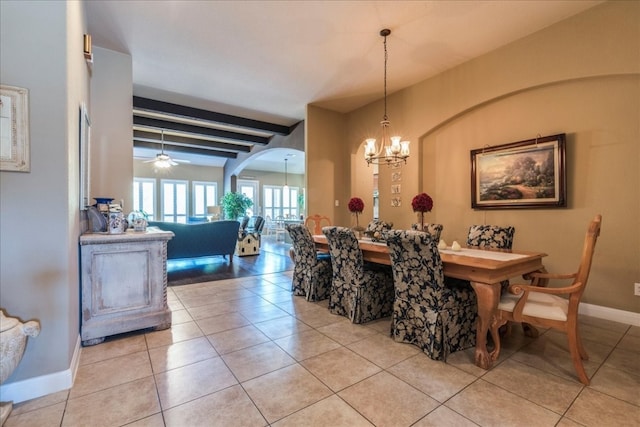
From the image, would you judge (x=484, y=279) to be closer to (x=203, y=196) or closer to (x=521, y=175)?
(x=521, y=175)

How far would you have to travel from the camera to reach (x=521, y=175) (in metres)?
3.43

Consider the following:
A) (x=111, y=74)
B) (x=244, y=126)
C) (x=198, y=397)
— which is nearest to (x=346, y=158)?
(x=244, y=126)

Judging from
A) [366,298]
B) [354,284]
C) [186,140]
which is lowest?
[366,298]

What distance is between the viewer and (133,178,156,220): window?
10164 millimetres

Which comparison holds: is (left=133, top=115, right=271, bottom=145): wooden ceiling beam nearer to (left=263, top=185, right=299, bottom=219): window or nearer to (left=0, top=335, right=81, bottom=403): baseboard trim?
(left=263, top=185, right=299, bottom=219): window

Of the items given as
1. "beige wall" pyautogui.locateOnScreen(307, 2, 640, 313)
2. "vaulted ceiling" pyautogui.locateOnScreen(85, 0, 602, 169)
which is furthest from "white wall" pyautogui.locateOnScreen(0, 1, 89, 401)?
"beige wall" pyautogui.locateOnScreen(307, 2, 640, 313)

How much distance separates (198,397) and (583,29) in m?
4.68

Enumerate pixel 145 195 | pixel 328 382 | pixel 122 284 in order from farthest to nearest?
pixel 145 195
pixel 122 284
pixel 328 382

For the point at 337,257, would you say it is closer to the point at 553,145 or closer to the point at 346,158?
the point at 553,145

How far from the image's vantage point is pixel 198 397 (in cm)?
168

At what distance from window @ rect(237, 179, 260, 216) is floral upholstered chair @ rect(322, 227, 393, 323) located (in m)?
9.52

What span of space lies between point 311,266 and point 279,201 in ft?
32.4

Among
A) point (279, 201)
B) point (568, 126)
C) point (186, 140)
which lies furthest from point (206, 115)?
point (279, 201)

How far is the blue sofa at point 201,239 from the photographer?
5.08 metres
